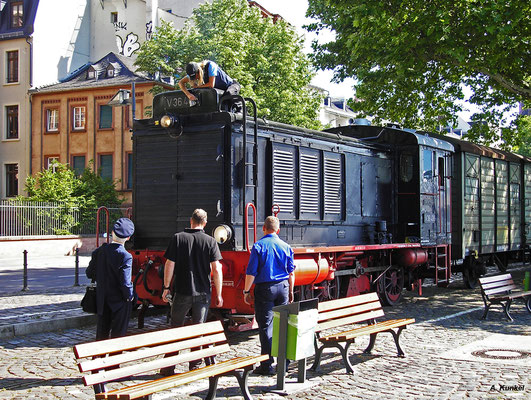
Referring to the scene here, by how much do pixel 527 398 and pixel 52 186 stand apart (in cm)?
2615

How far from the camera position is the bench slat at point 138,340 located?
205 inches

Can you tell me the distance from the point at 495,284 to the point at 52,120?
3224 centimetres

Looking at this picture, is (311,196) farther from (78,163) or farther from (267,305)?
(78,163)

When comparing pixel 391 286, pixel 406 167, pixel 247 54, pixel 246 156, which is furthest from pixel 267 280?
pixel 247 54

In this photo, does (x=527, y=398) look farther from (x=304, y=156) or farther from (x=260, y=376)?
(x=304, y=156)

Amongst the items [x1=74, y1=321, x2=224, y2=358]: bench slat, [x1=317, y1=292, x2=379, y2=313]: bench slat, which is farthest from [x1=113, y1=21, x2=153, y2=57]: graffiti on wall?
[x1=74, y1=321, x2=224, y2=358]: bench slat

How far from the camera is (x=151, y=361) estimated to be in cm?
576

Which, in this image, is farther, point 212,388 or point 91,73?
point 91,73

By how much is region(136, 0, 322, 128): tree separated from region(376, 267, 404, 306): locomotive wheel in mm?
15658

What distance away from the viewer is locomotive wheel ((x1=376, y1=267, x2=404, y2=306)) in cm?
1341

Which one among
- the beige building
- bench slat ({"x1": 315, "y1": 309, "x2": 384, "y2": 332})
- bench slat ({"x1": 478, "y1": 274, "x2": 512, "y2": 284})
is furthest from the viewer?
Result: the beige building

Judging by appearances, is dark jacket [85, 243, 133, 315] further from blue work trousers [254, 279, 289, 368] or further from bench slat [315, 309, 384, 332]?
bench slat [315, 309, 384, 332]

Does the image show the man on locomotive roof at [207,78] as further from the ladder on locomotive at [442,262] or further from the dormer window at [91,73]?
the dormer window at [91,73]

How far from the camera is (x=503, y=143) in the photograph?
2341 centimetres
